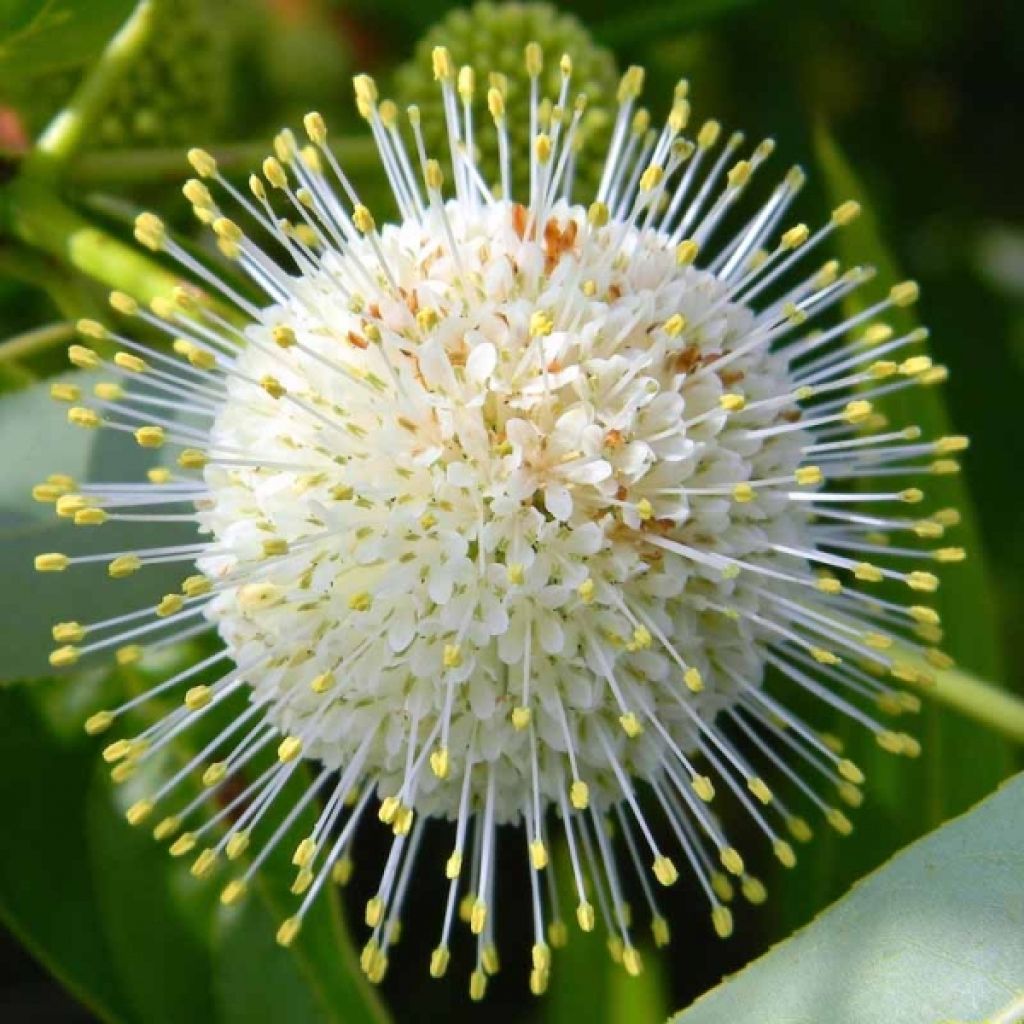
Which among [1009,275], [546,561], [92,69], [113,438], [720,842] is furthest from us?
[1009,275]

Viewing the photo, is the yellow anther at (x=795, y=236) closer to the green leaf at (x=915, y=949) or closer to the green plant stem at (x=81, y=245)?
the green leaf at (x=915, y=949)

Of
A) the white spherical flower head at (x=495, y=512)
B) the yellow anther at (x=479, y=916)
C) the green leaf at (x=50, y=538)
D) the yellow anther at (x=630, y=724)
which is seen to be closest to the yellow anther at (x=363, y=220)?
the white spherical flower head at (x=495, y=512)

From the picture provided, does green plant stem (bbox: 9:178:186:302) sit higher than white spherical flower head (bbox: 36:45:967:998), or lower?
higher

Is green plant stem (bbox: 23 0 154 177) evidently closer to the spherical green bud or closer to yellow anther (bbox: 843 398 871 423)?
the spherical green bud

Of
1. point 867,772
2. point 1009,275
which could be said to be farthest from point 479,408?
point 1009,275

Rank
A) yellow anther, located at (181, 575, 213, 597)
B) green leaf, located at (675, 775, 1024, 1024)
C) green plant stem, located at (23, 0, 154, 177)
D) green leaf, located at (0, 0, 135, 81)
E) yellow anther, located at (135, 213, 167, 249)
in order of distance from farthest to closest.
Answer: green plant stem, located at (23, 0, 154, 177)
green leaf, located at (0, 0, 135, 81)
yellow anther, located at (135, 213, 167, 249)
yellow anther, located at (181, 575, 213, 597)
green leaf, located at (675, 775, 1024, 1024)

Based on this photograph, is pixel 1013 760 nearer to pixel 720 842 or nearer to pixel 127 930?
pixel 720 842

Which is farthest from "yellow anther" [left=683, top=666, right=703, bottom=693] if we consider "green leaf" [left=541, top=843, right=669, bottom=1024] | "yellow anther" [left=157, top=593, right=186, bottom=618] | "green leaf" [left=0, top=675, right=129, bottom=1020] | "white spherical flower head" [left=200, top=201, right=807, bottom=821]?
"green leaf" [left=0, top=675, right=129, bottom=1020]

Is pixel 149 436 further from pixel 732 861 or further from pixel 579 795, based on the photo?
pixel 732 861
